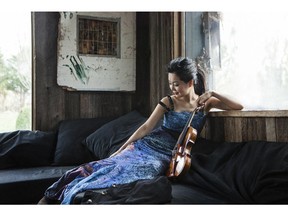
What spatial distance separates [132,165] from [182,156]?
261 mm

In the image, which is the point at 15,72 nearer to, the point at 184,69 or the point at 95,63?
the point at 95,63

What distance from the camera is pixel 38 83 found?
2502mm

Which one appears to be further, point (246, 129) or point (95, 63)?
point (95, 63)

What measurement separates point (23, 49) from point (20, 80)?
238mm

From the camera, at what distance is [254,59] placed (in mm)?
1783

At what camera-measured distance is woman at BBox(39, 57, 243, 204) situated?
1577mm

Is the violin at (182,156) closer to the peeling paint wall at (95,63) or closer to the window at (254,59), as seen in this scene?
the window at (254,59)

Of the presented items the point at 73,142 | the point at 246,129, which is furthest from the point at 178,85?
the point at 73,142

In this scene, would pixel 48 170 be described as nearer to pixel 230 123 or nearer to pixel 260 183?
pixel 230 123

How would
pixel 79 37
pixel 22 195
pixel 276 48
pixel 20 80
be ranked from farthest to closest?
pixel 79 37 → pixel 20 80 → pixel 22 195 → pixel 276 48

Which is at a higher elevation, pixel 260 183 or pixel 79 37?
pixel 79 37

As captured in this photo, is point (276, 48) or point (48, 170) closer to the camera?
point (276, 48)
